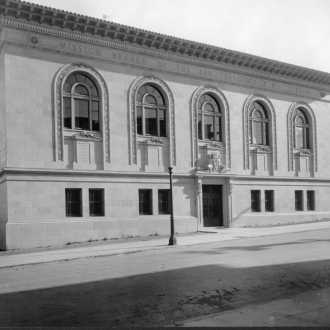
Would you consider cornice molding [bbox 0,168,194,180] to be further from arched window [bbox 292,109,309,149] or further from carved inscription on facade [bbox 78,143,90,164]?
arched window [bbox 292,109,309,149]

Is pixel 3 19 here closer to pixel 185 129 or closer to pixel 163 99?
pixel 163 99

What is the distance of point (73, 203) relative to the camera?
79.1 ft

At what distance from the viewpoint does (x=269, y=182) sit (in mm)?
31703

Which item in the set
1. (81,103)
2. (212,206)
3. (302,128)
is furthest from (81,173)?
(302,128)

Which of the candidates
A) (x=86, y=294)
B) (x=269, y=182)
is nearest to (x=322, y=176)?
(x=269, y=182)

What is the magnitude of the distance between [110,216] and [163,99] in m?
8.05

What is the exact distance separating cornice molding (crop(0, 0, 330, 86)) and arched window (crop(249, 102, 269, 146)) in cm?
259

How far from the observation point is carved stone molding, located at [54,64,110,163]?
23.7 m

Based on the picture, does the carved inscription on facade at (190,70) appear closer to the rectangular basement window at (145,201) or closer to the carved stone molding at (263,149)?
the carved stone molding at (263,149)

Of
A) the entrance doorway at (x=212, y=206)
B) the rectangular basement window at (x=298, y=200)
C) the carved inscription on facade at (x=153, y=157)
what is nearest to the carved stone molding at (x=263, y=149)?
the rectangular basement window at (x=298, y=200)

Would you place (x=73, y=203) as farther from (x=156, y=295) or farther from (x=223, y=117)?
(x=156, y=295)

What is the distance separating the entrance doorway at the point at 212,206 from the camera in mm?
28812

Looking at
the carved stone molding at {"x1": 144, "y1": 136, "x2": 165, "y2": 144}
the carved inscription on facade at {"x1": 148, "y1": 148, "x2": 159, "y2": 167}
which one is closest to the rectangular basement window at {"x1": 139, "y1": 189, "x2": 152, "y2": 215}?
the carved inscription on facade at {"x1": 148, "y1": 148, "x2": 159, "y2": 167}

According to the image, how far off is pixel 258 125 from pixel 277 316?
25.8m
